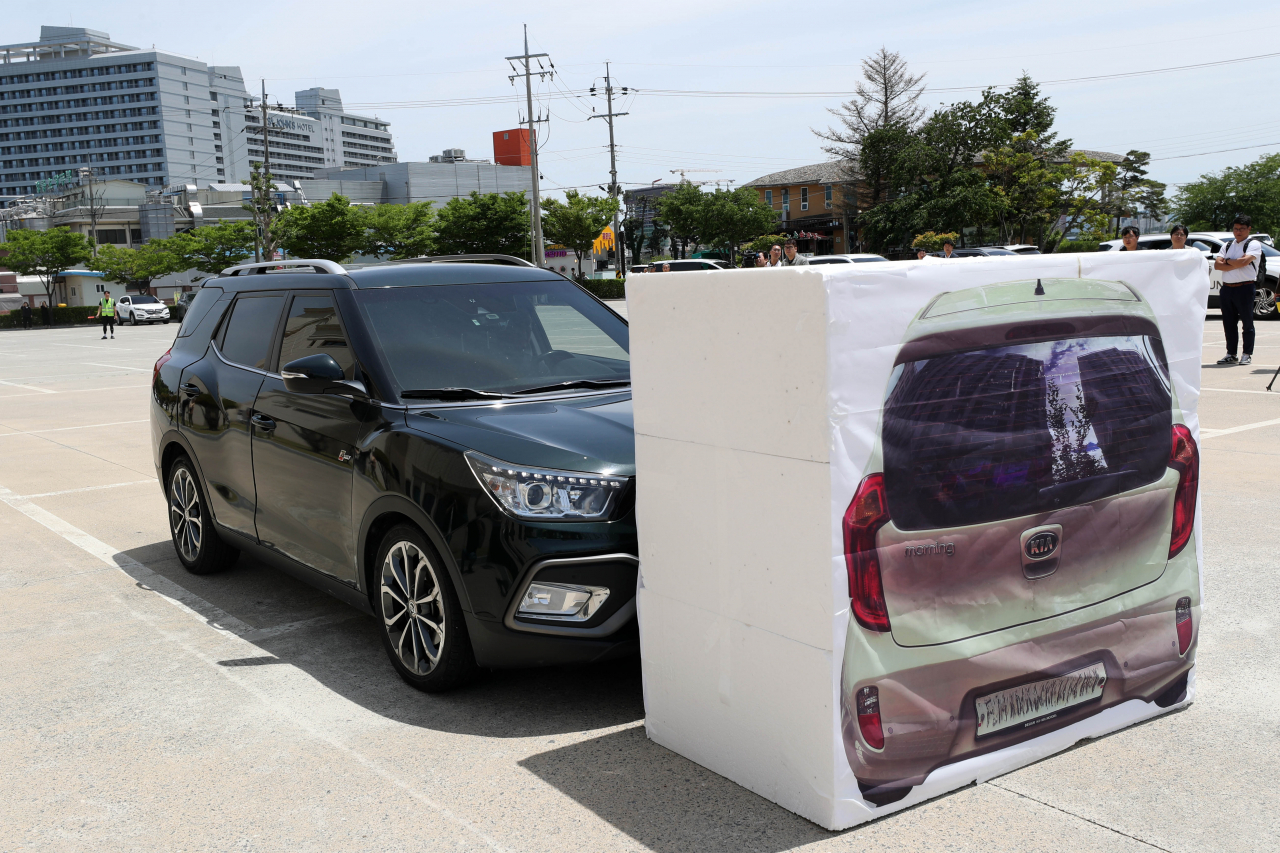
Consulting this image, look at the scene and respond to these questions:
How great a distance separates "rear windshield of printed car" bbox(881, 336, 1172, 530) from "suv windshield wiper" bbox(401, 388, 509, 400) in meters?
2.09

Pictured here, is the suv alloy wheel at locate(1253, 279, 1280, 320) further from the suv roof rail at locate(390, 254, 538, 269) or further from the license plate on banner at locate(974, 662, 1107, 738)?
the license plate on banner at locate(974, 662, 1107, 738)

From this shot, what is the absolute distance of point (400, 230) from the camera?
7988 centimetres

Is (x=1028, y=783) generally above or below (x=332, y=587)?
below

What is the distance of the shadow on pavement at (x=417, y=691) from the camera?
3934 millimetres

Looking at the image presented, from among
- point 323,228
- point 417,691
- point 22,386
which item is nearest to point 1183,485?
point 417,691

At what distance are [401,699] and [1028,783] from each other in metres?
2.32

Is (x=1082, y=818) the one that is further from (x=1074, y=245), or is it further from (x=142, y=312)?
(x=142, y=312)

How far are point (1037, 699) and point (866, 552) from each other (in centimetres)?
88

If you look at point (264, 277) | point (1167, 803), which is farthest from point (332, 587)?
point (1167, 803)

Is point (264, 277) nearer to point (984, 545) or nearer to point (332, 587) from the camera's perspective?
point (332, 587)

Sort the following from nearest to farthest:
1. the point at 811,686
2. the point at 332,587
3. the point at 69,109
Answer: the point at 811,686 → the point at 332,587 → the point at 69,109

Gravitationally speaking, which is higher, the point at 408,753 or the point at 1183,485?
the point at 1183,485

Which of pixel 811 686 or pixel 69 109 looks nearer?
pixel 811 686

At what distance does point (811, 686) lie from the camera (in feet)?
9.67
